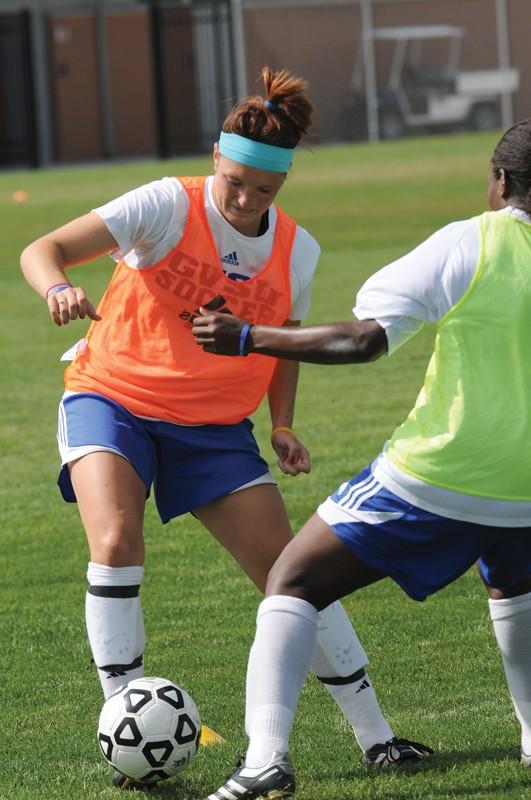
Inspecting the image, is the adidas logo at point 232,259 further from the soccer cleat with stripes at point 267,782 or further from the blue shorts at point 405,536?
the soccer cleat with stripes at point 267,782

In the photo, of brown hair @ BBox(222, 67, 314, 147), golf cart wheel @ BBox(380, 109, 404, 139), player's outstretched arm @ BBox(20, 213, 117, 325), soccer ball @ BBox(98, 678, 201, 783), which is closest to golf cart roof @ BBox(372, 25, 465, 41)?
golf cart wheel @ BBox(380, 109, 404, 139)

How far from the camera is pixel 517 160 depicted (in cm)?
375

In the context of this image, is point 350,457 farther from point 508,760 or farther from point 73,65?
point 73,65

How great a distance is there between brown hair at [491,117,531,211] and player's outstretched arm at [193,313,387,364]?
51 cm

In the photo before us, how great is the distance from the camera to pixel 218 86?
4038cm

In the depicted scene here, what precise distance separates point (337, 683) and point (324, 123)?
37.7 metres

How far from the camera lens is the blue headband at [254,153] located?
15.0 ft

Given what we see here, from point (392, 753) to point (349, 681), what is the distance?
0.82 ft

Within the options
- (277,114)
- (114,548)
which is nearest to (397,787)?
(114,548)

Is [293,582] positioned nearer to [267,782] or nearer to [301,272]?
[267,782]

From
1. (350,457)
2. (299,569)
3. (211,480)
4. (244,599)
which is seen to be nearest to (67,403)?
(211,480)

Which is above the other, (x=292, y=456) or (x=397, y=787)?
(x=292, y=456)

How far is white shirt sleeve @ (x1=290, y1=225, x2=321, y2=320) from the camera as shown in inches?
194

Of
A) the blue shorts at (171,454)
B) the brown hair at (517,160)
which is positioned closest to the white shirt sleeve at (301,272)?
the blue shorts at (171,454)
